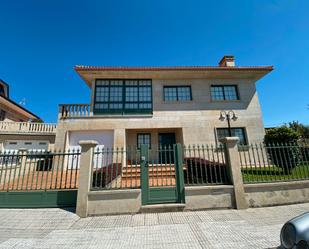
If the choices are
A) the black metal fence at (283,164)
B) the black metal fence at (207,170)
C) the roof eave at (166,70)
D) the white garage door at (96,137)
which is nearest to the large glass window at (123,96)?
the roof eave at (166,70)

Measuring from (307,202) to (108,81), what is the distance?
546 inches

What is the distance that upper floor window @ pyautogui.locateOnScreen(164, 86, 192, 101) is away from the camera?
45.1 feet

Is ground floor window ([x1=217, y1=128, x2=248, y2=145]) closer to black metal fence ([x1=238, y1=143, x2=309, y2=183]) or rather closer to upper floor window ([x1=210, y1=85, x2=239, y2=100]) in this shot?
upper floor window ([x1=210, y1=85, x2=239, y2=100])

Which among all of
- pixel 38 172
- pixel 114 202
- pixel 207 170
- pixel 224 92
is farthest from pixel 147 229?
pixel 224 92

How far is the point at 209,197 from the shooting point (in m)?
5.60

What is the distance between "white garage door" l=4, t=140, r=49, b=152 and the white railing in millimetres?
1057

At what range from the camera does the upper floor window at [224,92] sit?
1387cm

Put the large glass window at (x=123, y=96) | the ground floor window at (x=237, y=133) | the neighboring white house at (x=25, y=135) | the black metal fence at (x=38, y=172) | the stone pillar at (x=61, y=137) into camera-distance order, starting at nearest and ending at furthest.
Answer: the black metal fence at (x=38, y=172) → the stone pillar at (x=61, y=137) → the ground floor window at (x=237, y=133) → the large glass window at (x=123, y=96) → the neighboring white house at (x=25, y=135)

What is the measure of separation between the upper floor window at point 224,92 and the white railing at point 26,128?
16.5 metres

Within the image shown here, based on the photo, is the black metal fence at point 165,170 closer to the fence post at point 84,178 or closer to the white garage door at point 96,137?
the fence post at point 84,178

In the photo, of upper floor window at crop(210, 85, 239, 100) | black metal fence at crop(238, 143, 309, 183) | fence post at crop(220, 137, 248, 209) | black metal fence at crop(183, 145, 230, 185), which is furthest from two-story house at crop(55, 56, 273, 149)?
fence post at crop(220, 137, 248, 209)

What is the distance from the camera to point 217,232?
4.08 m

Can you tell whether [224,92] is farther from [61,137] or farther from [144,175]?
[61,137]

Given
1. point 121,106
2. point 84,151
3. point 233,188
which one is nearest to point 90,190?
point 84,151
